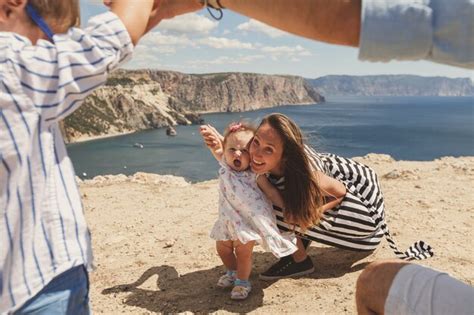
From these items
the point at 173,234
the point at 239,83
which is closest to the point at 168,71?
the point at 239,83

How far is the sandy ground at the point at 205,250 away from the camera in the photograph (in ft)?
12.9

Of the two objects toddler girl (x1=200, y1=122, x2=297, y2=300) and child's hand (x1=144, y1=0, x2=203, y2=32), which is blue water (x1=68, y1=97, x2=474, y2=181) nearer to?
toddler girl (x1=200, y1=122, x2=297, y2=300)

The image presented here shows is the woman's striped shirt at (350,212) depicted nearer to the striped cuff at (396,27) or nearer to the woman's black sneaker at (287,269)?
the woman's black sneaker at (287,269)

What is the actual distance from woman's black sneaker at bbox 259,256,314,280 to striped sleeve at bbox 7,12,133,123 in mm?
2943

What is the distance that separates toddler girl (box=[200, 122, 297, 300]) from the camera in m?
3.67

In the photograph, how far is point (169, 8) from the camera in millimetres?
1815

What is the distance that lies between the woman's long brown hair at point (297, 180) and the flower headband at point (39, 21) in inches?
88.6

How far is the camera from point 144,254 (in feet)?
16.9

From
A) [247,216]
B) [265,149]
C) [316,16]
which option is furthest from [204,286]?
[316,16]

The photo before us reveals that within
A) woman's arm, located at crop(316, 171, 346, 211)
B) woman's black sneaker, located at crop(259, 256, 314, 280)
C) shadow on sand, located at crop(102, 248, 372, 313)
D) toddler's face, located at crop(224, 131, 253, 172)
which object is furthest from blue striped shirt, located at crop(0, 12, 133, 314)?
woman's black sneaker, located at crop(259, 256, 314, 280)

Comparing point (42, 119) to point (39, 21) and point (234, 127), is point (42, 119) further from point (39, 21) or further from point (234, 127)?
point (234, 127)

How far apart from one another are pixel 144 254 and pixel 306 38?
4.06 meters

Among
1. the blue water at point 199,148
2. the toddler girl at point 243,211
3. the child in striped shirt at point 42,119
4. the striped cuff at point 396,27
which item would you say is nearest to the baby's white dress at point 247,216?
the toddler girl at point 243,211

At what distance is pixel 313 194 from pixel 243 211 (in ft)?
1.85
